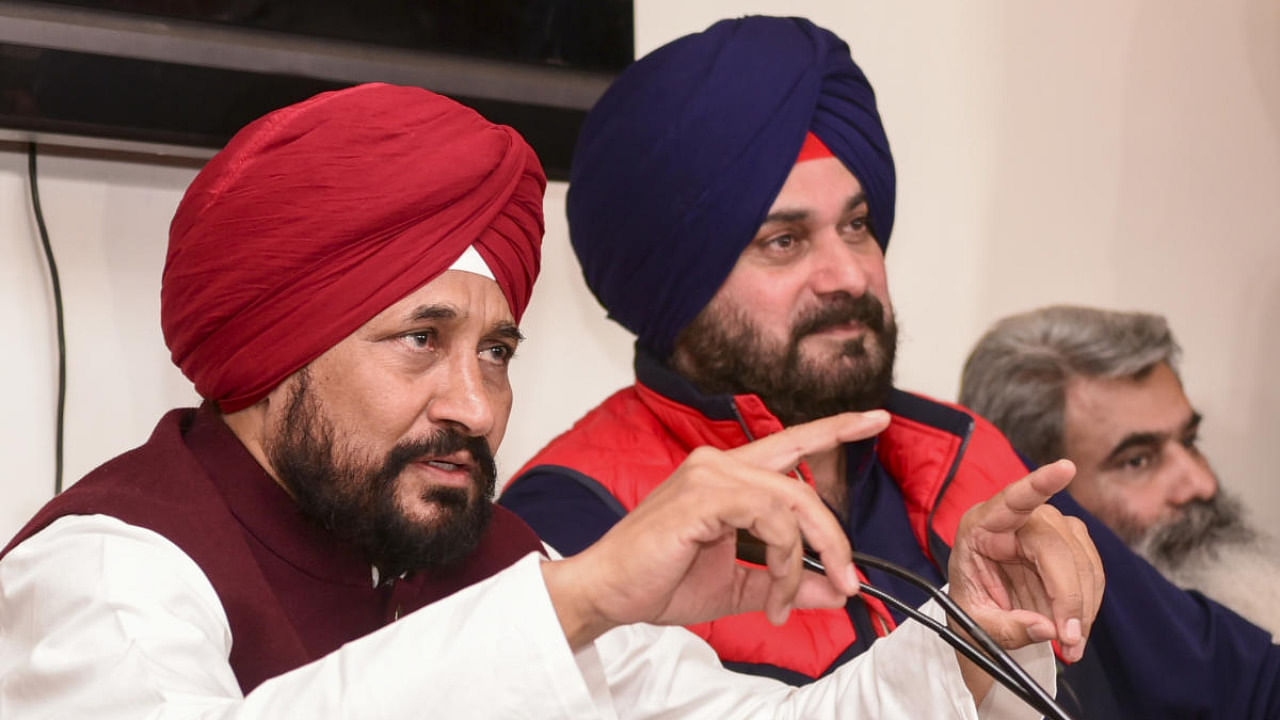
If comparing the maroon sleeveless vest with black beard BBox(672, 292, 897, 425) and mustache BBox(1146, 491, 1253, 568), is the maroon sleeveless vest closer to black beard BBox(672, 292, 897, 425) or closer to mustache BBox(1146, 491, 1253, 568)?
black beard BBox(672, 292, 897, 425)

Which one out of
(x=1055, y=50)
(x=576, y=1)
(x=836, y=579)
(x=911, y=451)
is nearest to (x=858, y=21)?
(x=1055, y=50)

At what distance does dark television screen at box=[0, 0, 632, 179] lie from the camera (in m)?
1.92

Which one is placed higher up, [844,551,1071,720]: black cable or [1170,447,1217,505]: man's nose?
[844,551,1071,720]: black cable

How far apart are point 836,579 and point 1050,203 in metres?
2.22

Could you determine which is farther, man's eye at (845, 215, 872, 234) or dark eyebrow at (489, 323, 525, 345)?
man's eye at (845, 215, 872, 234)

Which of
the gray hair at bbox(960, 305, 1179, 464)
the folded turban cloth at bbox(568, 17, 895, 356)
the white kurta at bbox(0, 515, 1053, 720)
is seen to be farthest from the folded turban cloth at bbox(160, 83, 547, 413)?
the gray hair at bbox(960, 305, 1179, 464)

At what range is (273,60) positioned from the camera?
207 centimetres

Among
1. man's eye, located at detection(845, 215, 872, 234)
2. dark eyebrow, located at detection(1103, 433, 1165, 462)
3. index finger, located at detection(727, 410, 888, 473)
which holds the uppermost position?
index finger, located at detection(727, 410, 888, 473)

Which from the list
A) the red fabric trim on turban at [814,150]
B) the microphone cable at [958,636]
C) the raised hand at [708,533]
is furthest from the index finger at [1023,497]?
the red fabric trim on turban at [814,150]

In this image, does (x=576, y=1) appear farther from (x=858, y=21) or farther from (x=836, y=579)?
(x=836, y=579)

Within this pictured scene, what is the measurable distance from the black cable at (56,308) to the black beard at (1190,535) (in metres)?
1.85

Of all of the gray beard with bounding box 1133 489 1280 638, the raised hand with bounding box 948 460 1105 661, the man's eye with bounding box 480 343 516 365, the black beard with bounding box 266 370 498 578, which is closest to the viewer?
the raised hand with bounding box 948 460 1105 661

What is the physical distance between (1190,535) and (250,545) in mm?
1906

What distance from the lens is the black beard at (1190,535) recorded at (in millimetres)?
2754
